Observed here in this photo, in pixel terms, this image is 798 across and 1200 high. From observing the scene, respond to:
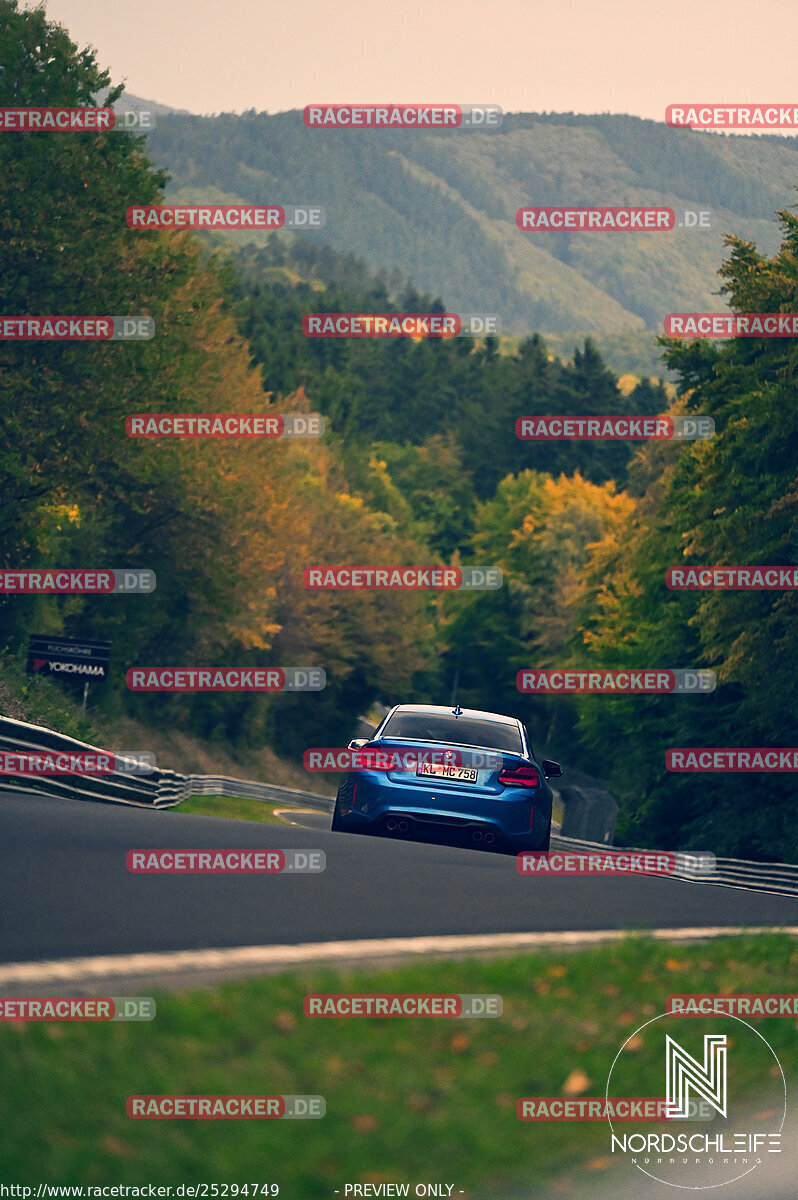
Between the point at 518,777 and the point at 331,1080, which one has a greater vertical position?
the point at 331,1080

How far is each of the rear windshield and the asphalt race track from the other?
1145 millimetres

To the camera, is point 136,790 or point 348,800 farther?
point 136,790

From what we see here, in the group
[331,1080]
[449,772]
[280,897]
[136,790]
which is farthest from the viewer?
[136,790]

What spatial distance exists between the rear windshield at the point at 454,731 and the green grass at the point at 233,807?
1635 cm

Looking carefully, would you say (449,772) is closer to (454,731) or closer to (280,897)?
(454,731)

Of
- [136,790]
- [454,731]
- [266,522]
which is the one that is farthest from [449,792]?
[266,522]

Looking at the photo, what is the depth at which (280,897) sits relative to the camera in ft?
30.6

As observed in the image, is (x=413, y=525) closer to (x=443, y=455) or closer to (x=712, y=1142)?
(x=443, y=455)

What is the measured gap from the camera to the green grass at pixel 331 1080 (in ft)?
15.6

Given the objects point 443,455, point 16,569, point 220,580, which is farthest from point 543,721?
point 16,569

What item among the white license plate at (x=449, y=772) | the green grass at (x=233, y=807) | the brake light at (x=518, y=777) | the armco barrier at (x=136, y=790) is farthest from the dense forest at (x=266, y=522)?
the white license plate at (x=449, y=772)

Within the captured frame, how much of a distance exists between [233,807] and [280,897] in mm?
25852

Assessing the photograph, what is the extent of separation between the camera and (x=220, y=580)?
1864 inches

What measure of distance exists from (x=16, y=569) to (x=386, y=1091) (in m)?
33.7
